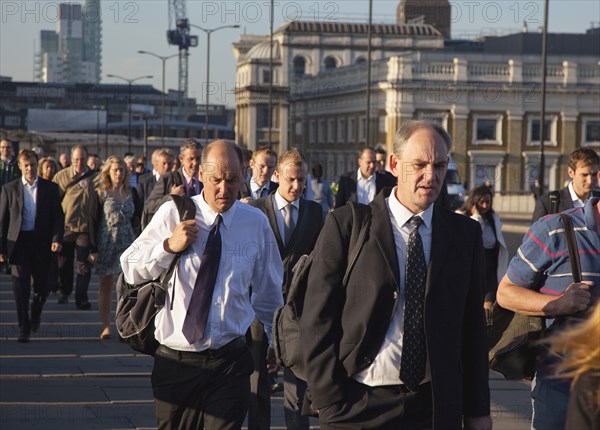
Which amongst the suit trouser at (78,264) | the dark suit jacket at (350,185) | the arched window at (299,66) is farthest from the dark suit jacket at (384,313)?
the arched window at (299,66)

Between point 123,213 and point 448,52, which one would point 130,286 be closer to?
point 123,213

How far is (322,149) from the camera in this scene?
10156 centimetres

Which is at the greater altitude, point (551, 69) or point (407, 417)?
point (551, 69)

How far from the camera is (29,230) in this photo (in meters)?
13.6

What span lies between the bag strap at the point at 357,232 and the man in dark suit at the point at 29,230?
28.3ft

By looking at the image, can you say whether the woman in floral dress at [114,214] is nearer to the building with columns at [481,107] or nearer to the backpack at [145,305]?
the backpack at [145,305]

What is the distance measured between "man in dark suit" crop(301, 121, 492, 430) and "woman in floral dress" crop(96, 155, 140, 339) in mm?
9382

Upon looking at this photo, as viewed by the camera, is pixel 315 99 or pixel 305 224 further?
pixel 315 99

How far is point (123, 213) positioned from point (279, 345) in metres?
9.22

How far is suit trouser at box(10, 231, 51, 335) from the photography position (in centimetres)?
1333

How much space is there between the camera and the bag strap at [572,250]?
5301mm

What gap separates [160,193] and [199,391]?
5.91m

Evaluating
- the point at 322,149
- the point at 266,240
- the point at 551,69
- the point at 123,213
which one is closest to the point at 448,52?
the point at 551,69

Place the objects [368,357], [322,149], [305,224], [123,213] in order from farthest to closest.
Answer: [322,149] < [123,213] < [305,224] < [368,357]
